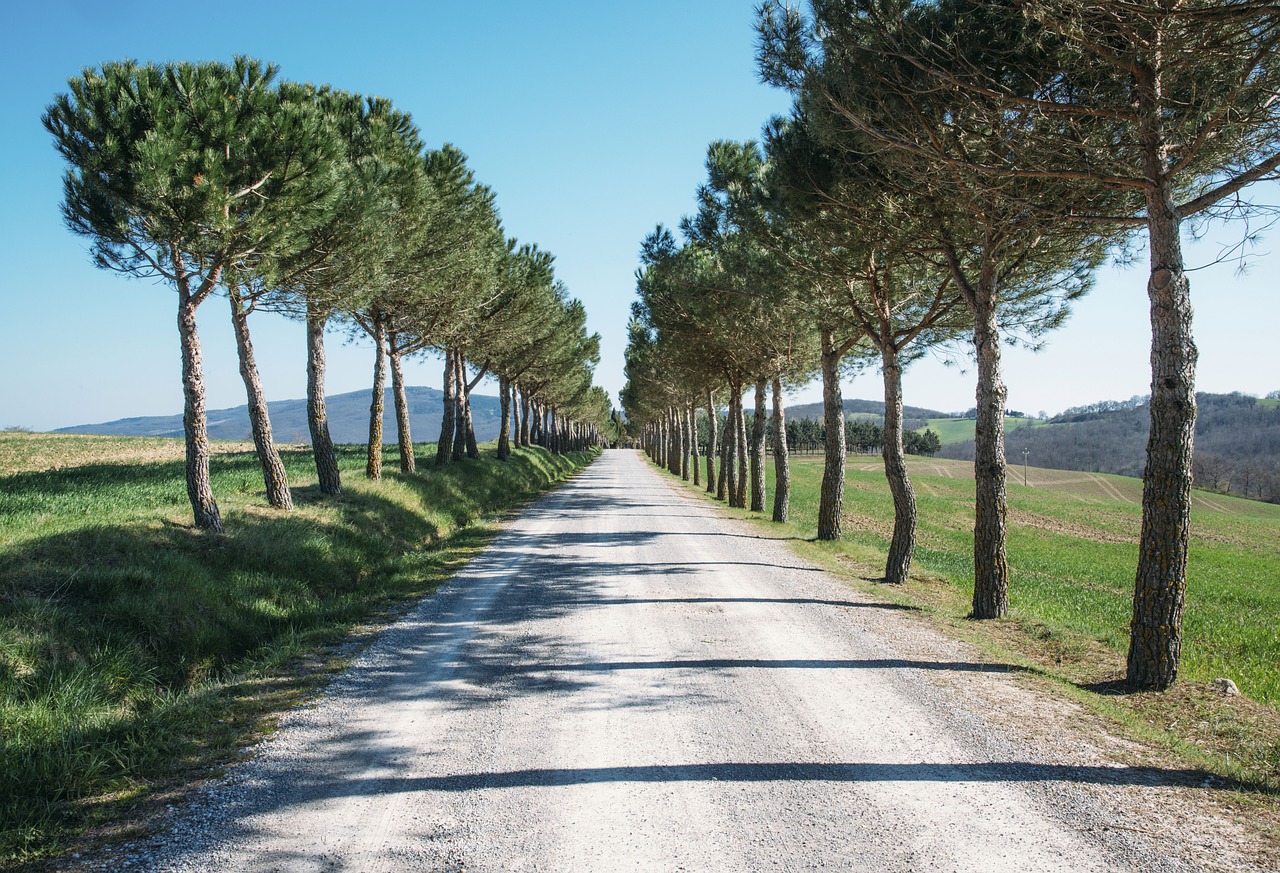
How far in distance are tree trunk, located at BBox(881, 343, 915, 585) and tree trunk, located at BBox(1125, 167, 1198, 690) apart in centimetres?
449

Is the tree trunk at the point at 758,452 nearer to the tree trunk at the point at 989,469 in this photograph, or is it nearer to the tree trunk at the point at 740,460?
the tree trunk at the point at 740,460

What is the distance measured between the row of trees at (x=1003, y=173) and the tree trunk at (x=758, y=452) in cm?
735

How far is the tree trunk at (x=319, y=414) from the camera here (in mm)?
15039

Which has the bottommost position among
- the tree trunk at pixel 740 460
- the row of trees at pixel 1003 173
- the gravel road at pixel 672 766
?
the gravel road at pixel 672 766

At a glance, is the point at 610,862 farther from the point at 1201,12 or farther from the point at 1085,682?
the point at 1201,12

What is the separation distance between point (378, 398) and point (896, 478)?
1355cm

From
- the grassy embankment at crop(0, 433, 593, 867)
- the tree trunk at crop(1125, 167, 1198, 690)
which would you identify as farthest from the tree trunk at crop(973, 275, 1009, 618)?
the grassy embankment at crop(0, 433, 593, 867)

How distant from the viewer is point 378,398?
61.8ft

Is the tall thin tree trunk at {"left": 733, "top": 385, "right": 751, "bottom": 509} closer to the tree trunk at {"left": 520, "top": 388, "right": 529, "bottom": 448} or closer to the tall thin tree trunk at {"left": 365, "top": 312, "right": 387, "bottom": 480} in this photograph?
the tall thin tree trunk at {"left": 365, "top": 312, "right": 387, "bottom": 480}

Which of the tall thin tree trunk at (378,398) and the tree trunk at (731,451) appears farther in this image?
the tree trunk at (731,451)

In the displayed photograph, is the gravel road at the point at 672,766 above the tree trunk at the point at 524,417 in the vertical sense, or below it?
below

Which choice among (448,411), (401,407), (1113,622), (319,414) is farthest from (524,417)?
(1113,622)

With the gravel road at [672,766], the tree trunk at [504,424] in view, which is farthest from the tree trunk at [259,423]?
the tree trunk at [504,424]

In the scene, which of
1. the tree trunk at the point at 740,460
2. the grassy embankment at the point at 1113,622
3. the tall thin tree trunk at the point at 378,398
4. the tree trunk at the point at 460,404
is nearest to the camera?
the grassy embankment at the point at 1113,622
